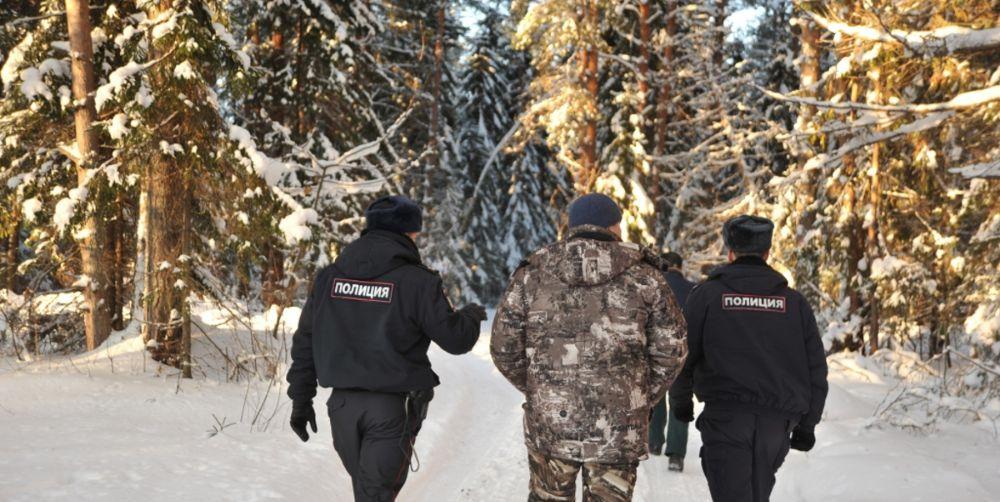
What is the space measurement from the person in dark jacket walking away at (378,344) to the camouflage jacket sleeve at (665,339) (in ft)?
3.34

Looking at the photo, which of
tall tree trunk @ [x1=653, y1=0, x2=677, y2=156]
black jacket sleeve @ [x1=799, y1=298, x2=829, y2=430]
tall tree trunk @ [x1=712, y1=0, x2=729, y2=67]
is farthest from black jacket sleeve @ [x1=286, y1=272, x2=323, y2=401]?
tall tree trunk @ [x1=712, y1=0, x2=729, y2=67]

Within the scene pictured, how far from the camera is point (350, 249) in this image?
12.4 feet

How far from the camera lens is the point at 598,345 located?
328 centimetres

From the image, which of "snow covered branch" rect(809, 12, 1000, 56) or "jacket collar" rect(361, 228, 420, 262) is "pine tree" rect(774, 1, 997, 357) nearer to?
"snow covered branch" rect(809, 12, 1000, 56)

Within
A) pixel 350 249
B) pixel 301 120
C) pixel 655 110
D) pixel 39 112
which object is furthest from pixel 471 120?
pixel 350 249

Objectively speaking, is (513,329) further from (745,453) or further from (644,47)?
(644,47)

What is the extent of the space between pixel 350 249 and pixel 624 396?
1.75 meters

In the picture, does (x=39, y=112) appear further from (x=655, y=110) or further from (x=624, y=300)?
(x=655, y=110)

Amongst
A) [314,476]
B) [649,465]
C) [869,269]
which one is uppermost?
[869,269]

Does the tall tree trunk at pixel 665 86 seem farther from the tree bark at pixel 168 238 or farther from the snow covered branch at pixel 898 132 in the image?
the tree bark at pixel 168 238

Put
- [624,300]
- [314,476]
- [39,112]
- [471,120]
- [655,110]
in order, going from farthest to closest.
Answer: [471,120]
[655,110]
[39,112]
[314,476]
[624,300]

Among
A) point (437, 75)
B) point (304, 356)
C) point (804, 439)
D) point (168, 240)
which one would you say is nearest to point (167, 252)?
point (168, 240)

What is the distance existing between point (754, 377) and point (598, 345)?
108 cm

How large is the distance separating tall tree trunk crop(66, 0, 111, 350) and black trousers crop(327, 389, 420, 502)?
633 centimetres
